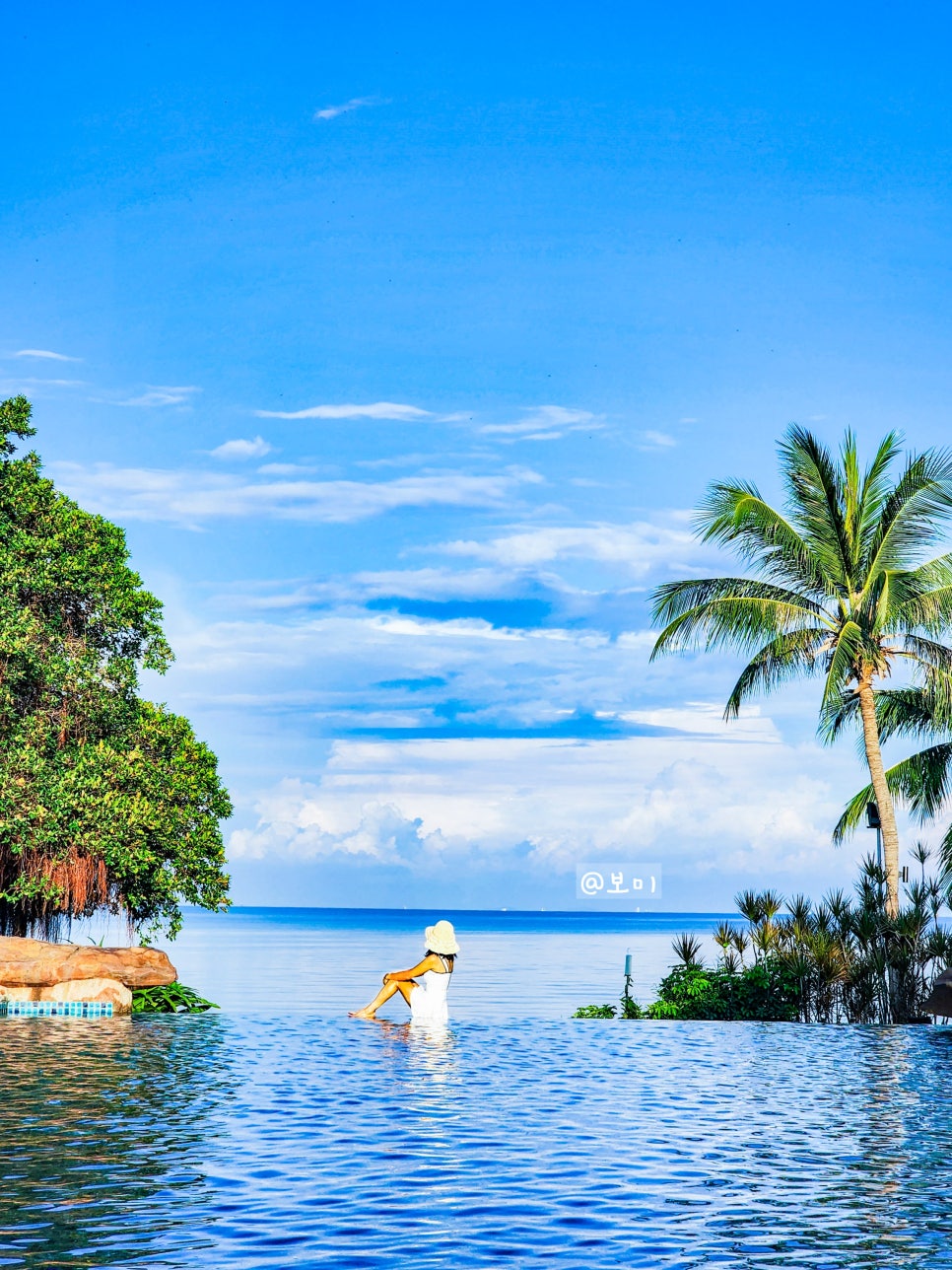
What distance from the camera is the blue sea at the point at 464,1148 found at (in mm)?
7566

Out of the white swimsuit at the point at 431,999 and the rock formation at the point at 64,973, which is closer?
the white swimsuit at the point at 431,999

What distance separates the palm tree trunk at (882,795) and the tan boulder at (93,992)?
585 inches

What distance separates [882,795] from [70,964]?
1625 cm

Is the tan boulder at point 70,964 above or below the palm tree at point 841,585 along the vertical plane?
below

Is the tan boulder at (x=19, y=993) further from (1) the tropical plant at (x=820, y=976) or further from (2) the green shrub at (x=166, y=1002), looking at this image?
(1) the tropical plant at (x=820, y=976)

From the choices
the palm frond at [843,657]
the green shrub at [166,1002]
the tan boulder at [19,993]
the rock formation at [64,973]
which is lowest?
the green shrub at [166,1002]

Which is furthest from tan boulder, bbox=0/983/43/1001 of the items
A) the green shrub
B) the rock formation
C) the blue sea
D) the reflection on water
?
the reflection on water

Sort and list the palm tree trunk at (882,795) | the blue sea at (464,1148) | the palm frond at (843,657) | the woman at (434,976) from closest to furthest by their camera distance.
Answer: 1. the blue sea at (464,1148)
2. the woman at (434,976)
3. the palm frond at (843,657)
4. the palm tree trunk at (882,795)

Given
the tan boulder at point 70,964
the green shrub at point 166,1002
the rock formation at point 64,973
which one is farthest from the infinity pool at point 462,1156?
the green shrub at point 166,1002

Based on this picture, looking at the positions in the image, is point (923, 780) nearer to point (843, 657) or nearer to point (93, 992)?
point (843, 657)

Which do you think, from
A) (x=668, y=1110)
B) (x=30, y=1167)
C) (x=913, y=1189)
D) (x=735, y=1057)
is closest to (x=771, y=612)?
(x=735, y=1057)

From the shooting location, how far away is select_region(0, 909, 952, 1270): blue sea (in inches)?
298

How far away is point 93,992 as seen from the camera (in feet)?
69.6

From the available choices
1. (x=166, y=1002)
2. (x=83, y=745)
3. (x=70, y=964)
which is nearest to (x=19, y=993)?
(x=70, y=964)
